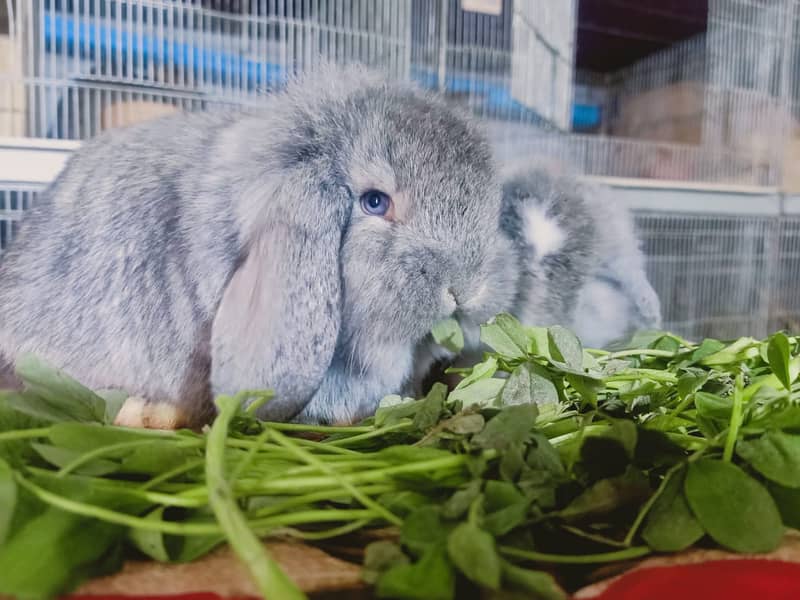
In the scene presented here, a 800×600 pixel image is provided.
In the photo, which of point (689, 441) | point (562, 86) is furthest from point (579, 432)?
point (562, 86)

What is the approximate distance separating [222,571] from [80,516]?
9cm

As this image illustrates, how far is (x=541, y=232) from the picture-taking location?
0.97 metres

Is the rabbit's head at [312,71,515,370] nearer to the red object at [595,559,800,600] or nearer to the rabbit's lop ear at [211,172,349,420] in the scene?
the rabbit's lop ear at [211,172,349,420]

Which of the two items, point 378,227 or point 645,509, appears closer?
point 645,509

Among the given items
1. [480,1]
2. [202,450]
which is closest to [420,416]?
[202,450]

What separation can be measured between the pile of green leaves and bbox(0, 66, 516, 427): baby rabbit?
0.56 ft

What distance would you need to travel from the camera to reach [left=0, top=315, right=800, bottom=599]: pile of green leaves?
383 mm

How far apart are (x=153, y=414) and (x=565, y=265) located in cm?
62

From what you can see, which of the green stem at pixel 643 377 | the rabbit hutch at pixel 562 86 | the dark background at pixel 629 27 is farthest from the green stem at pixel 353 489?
the dark background at pixel 629 27

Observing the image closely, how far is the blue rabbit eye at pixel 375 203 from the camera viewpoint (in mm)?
793

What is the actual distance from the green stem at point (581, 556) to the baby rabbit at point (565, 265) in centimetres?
Result: 42

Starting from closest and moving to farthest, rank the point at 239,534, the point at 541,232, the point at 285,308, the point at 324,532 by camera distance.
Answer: the point at 239,534, the point at 324,532, the point at 285,308, the point at 541,232

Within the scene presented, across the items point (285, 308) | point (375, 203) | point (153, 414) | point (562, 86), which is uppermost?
point (562, 86)

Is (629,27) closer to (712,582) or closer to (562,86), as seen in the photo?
(562,86)
